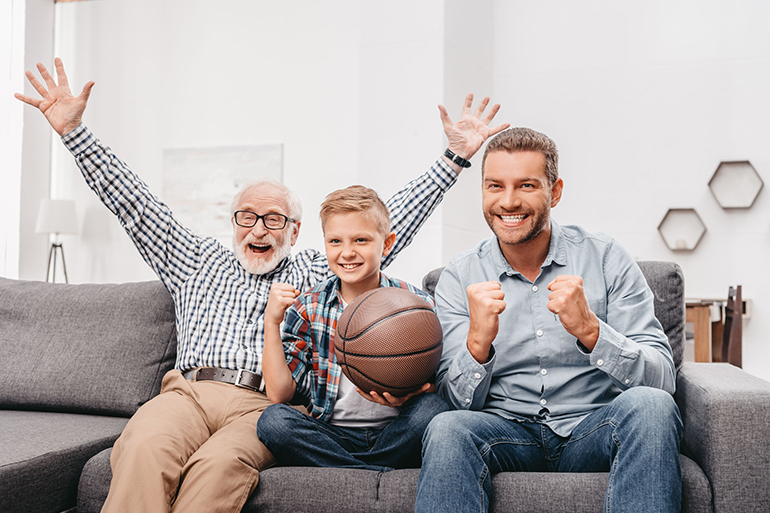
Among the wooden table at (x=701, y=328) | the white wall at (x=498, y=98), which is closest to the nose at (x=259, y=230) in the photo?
the white wall at (x=498, y=98)

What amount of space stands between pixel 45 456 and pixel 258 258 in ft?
2.87

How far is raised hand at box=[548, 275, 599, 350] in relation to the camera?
5.04ft

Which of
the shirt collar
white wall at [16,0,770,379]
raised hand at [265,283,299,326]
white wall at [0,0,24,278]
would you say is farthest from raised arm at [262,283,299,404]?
white wall at [0,0,24,278]

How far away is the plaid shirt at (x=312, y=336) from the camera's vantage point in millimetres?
1937

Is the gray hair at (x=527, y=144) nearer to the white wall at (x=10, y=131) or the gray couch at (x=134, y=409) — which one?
the gray couch at (x=134, y=409)

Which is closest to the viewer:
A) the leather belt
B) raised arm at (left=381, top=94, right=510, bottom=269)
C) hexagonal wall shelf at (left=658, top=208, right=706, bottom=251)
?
the leather belt

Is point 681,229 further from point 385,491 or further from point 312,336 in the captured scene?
point 385,491

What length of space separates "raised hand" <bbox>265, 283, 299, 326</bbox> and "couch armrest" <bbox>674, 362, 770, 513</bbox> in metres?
1.11

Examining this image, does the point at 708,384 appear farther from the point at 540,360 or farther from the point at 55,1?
A: the point at 55,1

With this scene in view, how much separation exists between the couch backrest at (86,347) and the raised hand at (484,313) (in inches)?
50.5

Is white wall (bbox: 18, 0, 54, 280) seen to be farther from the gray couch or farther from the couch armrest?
the couch armrest

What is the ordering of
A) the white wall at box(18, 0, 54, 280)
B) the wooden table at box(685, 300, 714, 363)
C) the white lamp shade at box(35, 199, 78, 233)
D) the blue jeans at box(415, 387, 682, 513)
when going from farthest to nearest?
the white wall at box(18, 0, 54, 280), the white lamp shade at box(35, 199, 78, 233), the wooden table at box(685, 300, 714, 363), the blue jeans at box(415, 387, 682, 513)

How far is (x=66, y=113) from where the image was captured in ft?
7.54

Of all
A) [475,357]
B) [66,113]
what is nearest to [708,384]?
[475,357]
